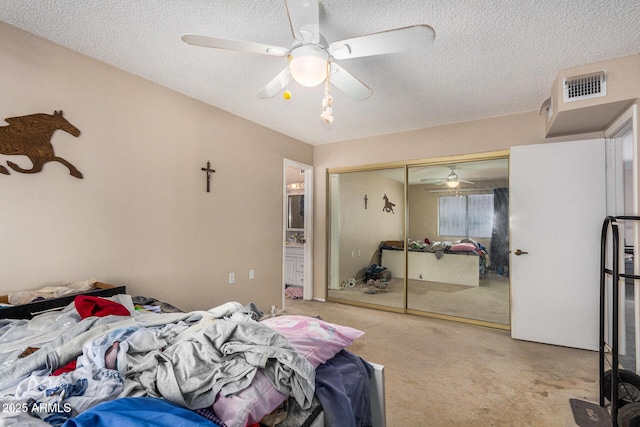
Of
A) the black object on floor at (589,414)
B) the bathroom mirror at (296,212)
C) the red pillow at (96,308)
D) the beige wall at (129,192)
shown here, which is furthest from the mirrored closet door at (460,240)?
the red pillow at (96,308)

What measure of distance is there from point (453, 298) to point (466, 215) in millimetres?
1074

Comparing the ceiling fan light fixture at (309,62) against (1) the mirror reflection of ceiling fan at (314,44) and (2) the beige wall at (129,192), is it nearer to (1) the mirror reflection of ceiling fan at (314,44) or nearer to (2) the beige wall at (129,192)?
(1) the mirror reflection of ceiling fan at (314,44)

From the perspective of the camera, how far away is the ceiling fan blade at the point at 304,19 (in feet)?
4.62

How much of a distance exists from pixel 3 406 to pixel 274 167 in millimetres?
3452

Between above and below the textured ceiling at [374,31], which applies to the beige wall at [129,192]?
below

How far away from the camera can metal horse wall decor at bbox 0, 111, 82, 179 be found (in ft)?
6.20

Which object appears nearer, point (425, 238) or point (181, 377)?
point (181, 377)

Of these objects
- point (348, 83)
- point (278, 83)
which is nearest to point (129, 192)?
point (278, 83)

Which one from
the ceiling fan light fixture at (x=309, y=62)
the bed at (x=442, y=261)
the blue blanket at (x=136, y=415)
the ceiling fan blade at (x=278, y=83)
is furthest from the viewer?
the bed at (x=442, y=261)

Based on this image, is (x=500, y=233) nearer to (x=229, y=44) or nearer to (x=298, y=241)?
(x=298, y=241)

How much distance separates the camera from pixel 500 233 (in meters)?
3.56

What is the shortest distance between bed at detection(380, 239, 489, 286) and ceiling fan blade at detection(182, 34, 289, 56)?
3145mm

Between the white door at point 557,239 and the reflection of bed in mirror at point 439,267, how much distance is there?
1.81 ft

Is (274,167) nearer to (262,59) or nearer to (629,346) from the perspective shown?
(262,59)
